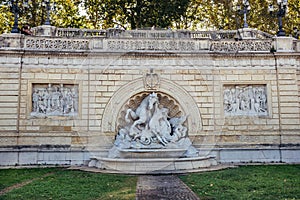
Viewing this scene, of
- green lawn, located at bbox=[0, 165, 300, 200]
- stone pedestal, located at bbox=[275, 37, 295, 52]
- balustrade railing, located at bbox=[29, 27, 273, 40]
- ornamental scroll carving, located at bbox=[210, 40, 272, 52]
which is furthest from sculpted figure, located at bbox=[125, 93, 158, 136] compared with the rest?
stone pedestal, located at bbox=[275, 37, 295, 52]

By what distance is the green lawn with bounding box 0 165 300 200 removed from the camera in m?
6.68

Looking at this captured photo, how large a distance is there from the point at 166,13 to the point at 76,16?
656 cm

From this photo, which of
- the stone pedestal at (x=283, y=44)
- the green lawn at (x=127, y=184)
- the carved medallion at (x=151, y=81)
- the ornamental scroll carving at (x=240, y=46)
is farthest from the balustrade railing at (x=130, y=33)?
the green lawn at (x=127, y=184)

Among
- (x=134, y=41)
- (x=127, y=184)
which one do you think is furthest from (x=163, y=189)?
(x=134, y=41)

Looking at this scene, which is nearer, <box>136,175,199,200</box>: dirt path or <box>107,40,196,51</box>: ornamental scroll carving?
<box>136,175,199,200</box>: dirt path

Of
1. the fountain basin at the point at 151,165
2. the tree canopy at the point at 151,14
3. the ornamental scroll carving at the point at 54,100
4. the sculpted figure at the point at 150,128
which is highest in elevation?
the tree canopy at the point at 151,14

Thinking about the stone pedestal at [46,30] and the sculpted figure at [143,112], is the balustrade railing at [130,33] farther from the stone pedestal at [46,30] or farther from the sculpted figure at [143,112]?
the sculpted figure at [143,112]

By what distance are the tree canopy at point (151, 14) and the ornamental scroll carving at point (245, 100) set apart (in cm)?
801

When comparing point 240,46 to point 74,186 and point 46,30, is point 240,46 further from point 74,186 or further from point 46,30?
point 74,186

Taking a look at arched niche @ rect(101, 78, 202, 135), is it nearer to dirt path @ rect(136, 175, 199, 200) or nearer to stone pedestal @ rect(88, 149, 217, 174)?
stone pedestal @ rect(88, 149, 217, 174)

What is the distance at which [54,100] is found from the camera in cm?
1202

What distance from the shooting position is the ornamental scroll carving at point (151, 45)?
1227 cm

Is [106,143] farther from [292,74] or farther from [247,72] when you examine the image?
[292,74]

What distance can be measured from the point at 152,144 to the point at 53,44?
5853 millimetres
